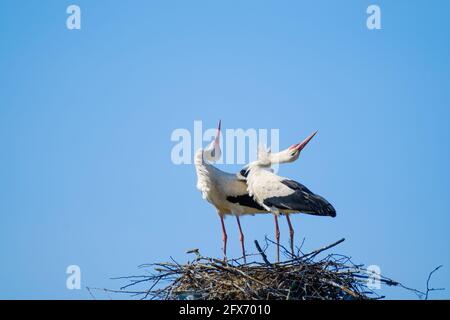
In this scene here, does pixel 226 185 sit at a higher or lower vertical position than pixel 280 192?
higher

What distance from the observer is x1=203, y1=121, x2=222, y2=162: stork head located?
358 inches

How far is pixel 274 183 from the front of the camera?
8.65 metres

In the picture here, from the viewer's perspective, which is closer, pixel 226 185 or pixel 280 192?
pixel 280 192

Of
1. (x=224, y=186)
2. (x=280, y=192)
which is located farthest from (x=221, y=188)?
(x=280, y=192)

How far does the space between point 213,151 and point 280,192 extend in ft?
3.06

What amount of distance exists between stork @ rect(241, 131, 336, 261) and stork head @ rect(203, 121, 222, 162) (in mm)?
362

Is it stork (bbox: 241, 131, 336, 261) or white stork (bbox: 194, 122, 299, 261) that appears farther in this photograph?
white stork (bbox: 194, 122, 299, 261)

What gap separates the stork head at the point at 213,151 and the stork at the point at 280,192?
36 centimetres

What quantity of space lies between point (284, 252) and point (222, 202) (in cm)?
174

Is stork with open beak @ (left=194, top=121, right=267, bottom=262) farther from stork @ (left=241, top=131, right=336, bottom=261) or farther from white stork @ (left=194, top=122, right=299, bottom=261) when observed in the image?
stork @ (left=241, top=131, right=336, bottom=261)

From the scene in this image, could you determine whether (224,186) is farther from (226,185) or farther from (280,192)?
(280,192)

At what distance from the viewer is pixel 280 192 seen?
860 cm
